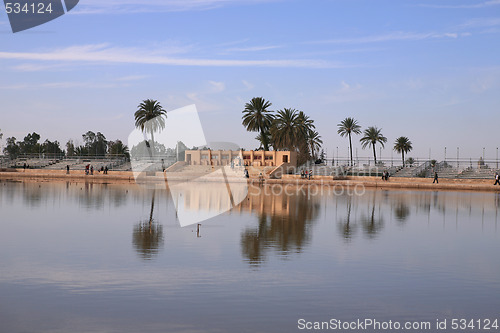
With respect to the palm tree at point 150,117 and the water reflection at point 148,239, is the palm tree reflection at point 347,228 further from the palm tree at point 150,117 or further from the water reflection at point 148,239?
the palm tree at point 150,117

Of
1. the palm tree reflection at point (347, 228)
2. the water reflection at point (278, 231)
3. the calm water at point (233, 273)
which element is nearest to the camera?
the calm water at point (233, 273)

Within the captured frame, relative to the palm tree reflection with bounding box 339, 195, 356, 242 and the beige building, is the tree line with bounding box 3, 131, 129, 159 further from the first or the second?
the palm tree reflection with bounding box 339, 195, 356, 242

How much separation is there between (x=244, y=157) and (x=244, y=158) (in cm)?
16

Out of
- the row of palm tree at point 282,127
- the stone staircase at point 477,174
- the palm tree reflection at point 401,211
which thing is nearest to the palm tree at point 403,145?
the row of palm tree at point 282,127

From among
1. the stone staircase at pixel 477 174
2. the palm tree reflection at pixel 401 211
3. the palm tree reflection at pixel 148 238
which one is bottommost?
the palm tree reflection at pixel 401 211

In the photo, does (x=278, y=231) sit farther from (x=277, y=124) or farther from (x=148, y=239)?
(x=277, y=124)

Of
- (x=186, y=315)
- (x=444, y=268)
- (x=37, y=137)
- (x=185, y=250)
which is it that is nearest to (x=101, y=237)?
(x=185, y=250)

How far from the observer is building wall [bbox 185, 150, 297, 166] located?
2995 inches

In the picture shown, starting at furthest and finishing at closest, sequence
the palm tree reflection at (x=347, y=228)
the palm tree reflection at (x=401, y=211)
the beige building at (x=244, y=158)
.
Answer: the beige building at (x=244, y=158)
the palm tree reflection at (x=401, y=211)
the palm tree reflection at (x=347, y=228)

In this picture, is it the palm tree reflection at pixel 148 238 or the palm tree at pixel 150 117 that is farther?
the palm tree at pixel 150 117

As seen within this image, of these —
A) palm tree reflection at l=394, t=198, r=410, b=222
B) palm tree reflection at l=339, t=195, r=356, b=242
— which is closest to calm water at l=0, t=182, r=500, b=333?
palm tree reflection at l=339, t=195, r=356, b=242

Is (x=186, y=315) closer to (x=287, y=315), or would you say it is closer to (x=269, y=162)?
(x=287, y=315)

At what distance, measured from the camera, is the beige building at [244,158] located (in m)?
76.0

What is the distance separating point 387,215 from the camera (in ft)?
85.9
